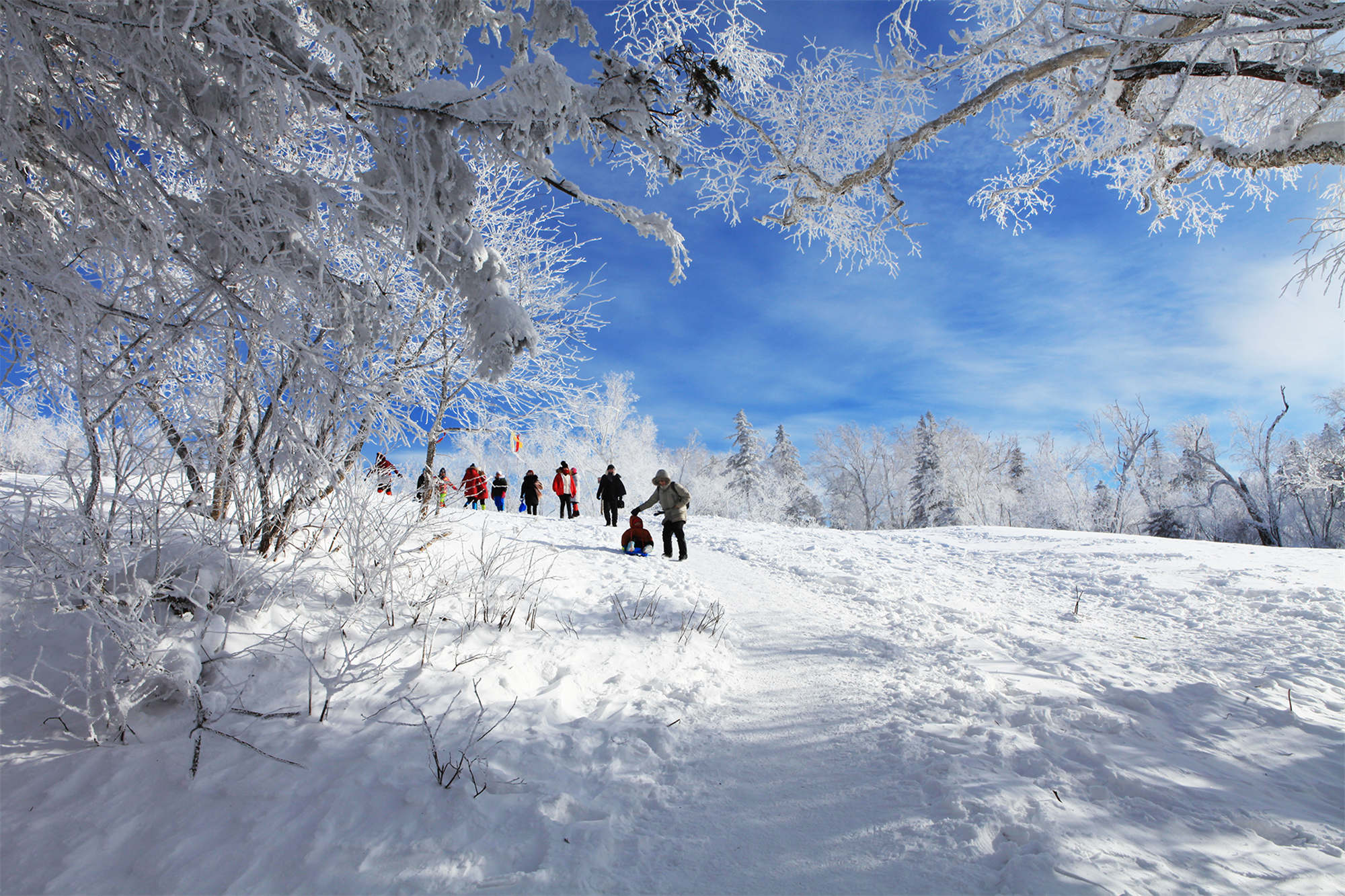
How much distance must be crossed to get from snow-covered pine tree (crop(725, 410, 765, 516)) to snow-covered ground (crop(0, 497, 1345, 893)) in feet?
107

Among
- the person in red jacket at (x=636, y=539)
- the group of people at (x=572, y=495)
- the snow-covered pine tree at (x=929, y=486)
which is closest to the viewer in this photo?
the group of people at (x=572, y=495)

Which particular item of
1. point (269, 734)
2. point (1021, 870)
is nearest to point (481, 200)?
point (269, 734)

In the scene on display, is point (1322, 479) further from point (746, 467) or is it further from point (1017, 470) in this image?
point (746, 467)

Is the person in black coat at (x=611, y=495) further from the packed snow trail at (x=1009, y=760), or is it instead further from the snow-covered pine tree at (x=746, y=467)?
the snow-covered pine tree at (x=746, y=467)

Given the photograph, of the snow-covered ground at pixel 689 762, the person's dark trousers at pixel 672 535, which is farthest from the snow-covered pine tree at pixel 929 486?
the snow-covered ground at pixel 689 762

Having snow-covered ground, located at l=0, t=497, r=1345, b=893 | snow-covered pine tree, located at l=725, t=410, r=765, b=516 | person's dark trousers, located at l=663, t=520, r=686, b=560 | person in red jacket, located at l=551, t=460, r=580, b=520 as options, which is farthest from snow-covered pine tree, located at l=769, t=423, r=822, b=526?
snow-covered ground, located at l=0, t=497, r=1345, b=893

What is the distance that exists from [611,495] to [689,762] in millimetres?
10846

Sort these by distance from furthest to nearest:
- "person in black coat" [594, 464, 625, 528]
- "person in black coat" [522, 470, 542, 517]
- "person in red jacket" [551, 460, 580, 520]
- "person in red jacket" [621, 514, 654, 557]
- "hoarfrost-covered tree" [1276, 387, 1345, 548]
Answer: "hoarfrost-covered tree" [1276, 387, 1345, 548], "person in black coat" [522, 470, 542, 517], "person in red jacket" [551, 460, 580, 520], "person in black coat" [594, 464, 625, 528], "person in red jacket" [621, 514, 654, 557]

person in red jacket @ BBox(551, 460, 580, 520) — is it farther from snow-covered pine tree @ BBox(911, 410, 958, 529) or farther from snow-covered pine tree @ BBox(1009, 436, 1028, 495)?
snow-covered pine tree @ BBox(1009, 436, 1028, 495)

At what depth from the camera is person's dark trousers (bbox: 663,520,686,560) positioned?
8.92 meters

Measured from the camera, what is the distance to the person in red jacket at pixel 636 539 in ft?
29.8

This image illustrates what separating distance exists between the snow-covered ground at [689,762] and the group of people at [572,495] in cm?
65

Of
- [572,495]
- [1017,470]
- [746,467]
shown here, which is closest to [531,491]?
[572,495]

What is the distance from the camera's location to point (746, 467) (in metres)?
38.3
